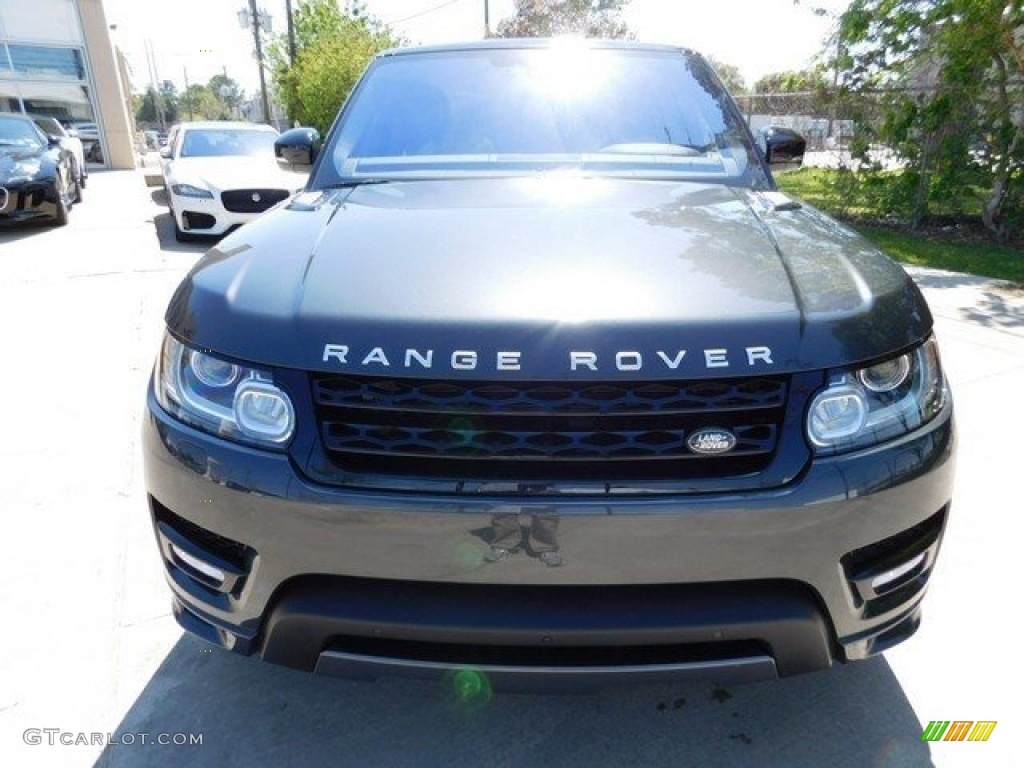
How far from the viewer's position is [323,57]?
19.6 metres

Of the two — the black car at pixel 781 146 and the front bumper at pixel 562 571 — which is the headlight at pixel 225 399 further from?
the black car at pixel 781 146

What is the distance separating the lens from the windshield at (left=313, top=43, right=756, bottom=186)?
2615 mm

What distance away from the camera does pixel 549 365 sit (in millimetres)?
1433

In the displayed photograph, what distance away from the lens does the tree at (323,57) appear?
63.4ft

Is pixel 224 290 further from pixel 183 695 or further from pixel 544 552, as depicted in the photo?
pixel 183 695

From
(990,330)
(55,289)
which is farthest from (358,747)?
(55,289)

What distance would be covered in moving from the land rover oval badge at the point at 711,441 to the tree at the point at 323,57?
17281 mm

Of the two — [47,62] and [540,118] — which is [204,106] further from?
[540,118]

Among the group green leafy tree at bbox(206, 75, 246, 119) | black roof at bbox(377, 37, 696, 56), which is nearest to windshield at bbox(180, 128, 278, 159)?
black roof at bbox(377, 37, 696, 56)

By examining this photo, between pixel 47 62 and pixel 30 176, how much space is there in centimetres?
1532

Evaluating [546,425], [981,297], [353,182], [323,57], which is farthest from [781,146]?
[323,57]

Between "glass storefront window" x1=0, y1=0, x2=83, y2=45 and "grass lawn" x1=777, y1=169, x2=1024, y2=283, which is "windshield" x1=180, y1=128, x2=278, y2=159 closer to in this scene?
"grass lawn" x1=777, y1=169, x2=1024, y2=283

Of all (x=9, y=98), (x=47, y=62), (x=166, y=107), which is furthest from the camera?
(x=166, y=107)

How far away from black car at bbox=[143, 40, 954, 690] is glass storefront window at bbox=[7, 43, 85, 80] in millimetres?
24849
